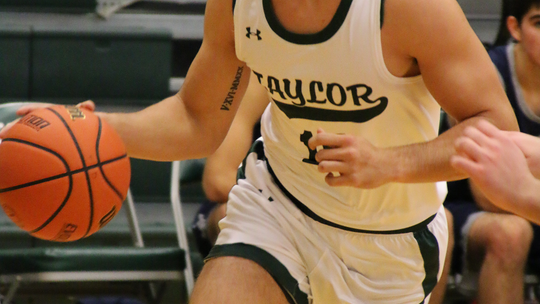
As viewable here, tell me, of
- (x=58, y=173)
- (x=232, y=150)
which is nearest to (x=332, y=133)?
(x=58, y=173)

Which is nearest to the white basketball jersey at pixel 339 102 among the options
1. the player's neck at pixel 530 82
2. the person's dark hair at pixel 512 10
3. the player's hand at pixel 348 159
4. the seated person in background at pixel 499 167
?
the player's hand at pixel 348 159

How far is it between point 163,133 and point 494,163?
4.28 ft

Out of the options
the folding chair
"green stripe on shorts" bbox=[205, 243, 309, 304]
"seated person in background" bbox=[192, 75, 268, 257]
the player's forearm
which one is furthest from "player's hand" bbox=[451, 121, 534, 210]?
the folding chair

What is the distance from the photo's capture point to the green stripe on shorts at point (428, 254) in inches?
86.1

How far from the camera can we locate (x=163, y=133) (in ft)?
7.75

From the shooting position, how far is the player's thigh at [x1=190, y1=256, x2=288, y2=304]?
1.92m

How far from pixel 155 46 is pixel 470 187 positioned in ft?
7.97

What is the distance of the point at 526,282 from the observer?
343cm

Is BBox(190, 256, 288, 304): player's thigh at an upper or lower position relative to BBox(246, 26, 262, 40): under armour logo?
lower

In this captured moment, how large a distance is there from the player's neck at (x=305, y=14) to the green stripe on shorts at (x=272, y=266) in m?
0.72

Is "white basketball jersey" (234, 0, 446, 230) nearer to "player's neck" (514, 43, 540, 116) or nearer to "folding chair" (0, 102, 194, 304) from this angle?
"player's neck" (514, 43, 540, 116)

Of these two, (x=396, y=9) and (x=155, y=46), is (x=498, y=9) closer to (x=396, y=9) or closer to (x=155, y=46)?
(x=155, y=46)

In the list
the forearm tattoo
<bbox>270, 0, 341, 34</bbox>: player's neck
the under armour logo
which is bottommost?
the forearm tattoo

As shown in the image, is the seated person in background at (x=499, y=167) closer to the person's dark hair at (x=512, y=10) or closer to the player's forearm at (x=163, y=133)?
the player's forearm at (x=163, y=133)
